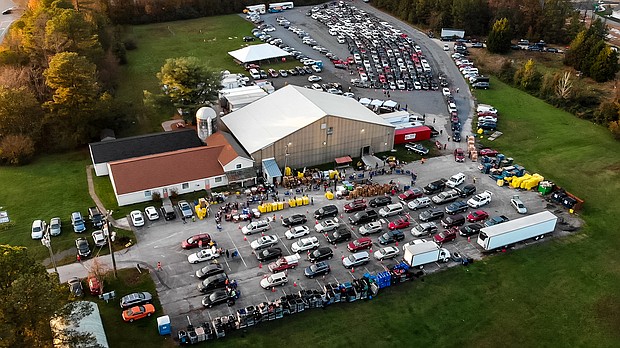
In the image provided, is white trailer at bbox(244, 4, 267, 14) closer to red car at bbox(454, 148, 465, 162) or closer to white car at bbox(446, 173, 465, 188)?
red car at bbox(454, 148, 465, 162)

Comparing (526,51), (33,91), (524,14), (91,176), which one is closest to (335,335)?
(91,176)

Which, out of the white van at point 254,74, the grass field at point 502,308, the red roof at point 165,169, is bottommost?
the grass field at point 502,308


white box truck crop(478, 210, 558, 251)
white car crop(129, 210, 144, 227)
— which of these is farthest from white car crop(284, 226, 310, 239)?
white box truck crop(478, 210, 558, 251)

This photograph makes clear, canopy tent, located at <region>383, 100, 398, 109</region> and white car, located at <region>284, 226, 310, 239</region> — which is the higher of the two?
canopy tent, located at <region>383, 100, 398, 109</region>

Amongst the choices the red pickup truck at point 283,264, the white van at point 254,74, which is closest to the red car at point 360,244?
the red pickup truck at point 283,264

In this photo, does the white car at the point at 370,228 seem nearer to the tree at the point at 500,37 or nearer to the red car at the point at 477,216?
the red car at the point at 477,216

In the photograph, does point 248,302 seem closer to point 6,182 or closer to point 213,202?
point 213,202
